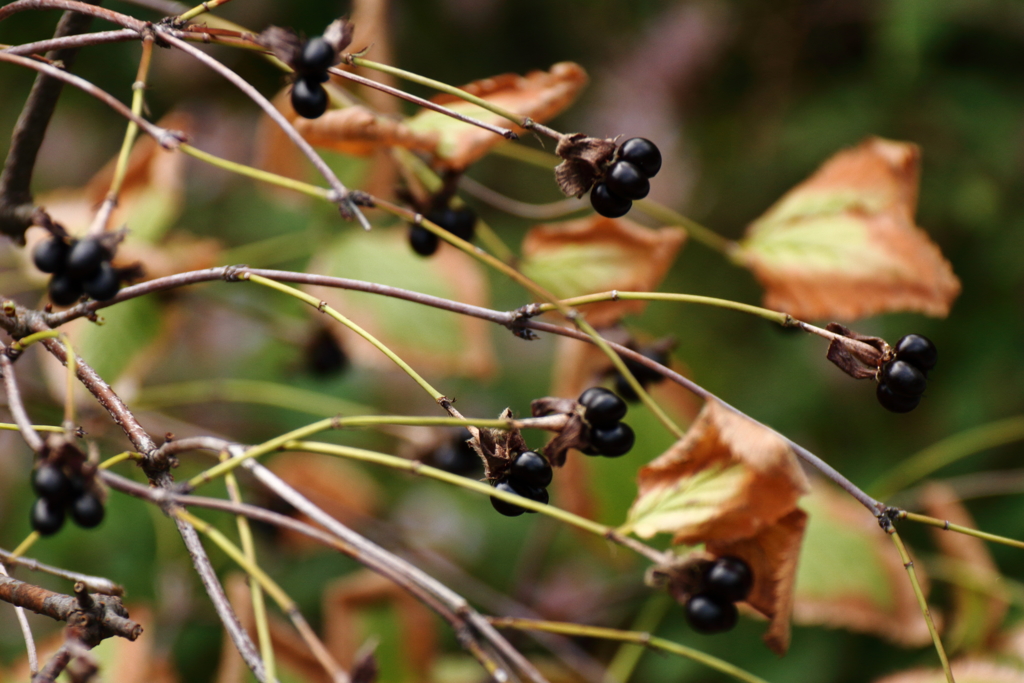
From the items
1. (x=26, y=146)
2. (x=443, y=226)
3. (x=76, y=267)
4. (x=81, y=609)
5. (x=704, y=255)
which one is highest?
(x=704, y=255)

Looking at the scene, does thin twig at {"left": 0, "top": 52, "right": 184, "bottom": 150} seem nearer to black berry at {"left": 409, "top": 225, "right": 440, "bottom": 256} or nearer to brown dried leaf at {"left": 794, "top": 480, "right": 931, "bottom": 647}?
black berry at {"left": 409, "top": 225, "right": 440, "bottom": 256}

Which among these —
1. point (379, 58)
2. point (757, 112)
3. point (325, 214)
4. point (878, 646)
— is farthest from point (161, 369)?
point (878, 646)

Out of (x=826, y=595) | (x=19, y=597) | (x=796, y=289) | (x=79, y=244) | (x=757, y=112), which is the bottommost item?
(x=19, y=597)

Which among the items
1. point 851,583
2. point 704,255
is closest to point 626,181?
point 851,583

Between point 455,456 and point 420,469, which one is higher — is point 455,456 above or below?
above

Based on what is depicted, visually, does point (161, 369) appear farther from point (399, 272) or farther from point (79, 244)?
point (79, 244)

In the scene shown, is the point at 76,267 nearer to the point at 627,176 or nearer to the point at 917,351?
the point at 627,176

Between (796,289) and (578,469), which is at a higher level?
(796,289)
